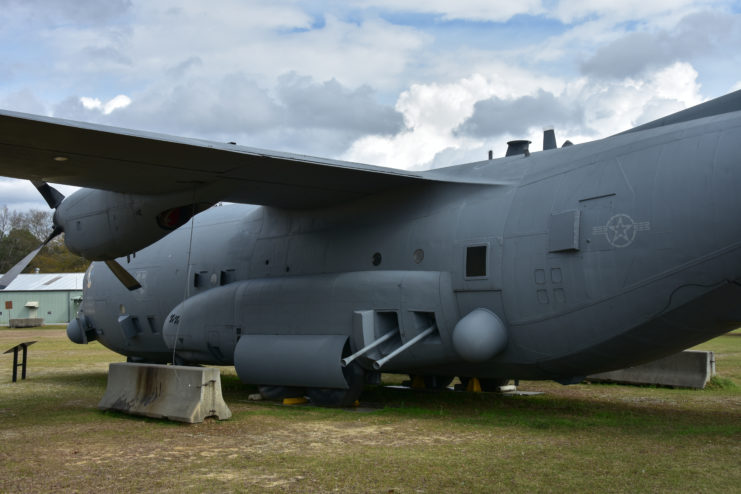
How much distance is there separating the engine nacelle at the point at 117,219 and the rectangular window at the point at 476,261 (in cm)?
483

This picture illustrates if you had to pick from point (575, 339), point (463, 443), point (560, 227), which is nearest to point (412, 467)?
point (463, 443)

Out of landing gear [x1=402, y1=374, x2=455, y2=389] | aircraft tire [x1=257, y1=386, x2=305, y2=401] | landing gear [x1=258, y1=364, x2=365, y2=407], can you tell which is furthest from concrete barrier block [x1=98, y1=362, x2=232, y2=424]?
landing gear [x1=402, y1=374, x2=455, y2=389]

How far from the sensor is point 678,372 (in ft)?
49.6

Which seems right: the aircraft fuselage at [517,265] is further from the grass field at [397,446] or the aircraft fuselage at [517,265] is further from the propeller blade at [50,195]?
the propeller blade at [50,195]

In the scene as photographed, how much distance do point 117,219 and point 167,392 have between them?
398 centimetres

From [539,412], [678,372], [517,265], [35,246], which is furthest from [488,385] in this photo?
[35,246]

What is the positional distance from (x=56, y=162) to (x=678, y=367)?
13131 mm

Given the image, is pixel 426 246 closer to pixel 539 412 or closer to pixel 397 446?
pixel 539 412

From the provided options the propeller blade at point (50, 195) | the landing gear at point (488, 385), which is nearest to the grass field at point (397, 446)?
the landing gear at point (488, 385)

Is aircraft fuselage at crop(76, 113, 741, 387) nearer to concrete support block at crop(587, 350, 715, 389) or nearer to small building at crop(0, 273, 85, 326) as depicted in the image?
concrete support block at crop(587, 350, 715, 389)

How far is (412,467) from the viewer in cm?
749

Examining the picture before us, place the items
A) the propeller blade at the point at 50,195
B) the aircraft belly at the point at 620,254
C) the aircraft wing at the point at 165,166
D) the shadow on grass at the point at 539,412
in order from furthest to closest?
the propeller blade at the point at 50,195 → the shadow on grass at the point at 539,412 → the aircraft wing at the point at 165,166 → the aircraft belly at the point at 620,254

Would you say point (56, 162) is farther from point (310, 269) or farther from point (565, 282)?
point (565, 282)

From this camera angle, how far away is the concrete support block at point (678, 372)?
579 inches
